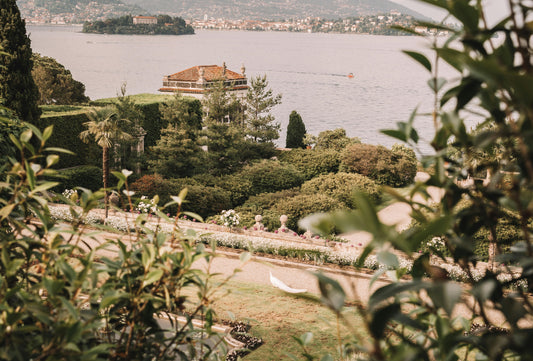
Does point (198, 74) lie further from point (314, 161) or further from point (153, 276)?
point (153, 276)

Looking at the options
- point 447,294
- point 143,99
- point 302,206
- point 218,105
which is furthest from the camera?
point 143,99

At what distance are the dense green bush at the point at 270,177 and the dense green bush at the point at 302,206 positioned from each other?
2.42 m

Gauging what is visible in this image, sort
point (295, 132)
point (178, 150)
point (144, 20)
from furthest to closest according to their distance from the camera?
point (144, 20) → point (295, 132) → point (178, 150)

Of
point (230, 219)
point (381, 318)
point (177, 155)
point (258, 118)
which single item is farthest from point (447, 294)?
point (258, 118)

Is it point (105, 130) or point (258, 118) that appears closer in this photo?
point (105, 130)

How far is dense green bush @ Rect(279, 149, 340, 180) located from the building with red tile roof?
7.07 metres

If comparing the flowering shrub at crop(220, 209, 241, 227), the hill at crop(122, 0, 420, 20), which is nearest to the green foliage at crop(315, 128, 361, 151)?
the flowering shrub at crop(220, 209, 241, 227)

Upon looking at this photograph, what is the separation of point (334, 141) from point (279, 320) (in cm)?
1562

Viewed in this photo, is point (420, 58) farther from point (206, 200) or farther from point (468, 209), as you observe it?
point (206, 200)

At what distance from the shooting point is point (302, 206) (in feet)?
47.8

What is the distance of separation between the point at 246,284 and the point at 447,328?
8.66 meters

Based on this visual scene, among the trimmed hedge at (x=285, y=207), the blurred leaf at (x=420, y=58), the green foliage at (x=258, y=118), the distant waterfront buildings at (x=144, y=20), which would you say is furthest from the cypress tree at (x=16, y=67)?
the distant waterfront buildings at (x=144, y=20)

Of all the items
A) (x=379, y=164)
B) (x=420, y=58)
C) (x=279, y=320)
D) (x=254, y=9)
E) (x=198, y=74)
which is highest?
(x=254, y=9)

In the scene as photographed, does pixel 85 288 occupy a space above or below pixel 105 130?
above
